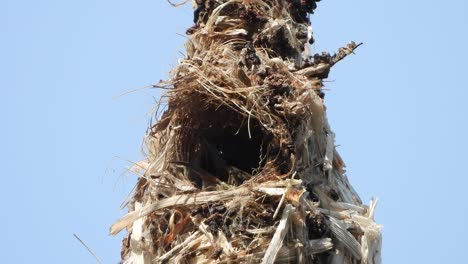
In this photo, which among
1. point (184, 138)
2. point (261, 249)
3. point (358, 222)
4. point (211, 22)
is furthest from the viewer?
point (211, 22)

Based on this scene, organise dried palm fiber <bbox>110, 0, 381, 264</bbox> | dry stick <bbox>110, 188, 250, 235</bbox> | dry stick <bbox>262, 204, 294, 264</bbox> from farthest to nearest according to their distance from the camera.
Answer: dry stick <bbox>110, 188, 250, 235</bbox> → dried palm fiber <bbox>110, 0, 381, 264</bbox> → dry stick <bbox>262, 204, 294, 264</bbox>

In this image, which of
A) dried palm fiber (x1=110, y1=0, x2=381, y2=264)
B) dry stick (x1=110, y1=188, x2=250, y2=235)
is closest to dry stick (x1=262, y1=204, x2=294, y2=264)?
dried palm fiber (x1=110, y1=0, x2=381, y2=264)

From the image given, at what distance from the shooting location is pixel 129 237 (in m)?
4.74

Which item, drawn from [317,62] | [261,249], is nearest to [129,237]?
[261,249]

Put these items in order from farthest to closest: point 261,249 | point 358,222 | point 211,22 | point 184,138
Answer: point 211,22 < point 184,138 < point 358,222 < point 261,249

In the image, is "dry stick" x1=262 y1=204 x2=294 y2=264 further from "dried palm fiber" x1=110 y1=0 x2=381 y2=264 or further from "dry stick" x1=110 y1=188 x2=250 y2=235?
"dry stick" x1=110 y1=188 x2=250 y2=235

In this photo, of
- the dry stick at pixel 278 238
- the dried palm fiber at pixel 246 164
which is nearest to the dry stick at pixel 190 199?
→ the dried palm fiber at pixel 246 164

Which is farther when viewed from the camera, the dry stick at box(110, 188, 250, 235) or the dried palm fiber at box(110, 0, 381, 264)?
the dry stick at box(110, 188, 250, 235)

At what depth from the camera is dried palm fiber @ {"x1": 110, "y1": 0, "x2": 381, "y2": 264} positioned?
14.5ft

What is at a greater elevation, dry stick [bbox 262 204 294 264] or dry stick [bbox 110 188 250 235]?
dry stick [bbox 110 188 250 235]

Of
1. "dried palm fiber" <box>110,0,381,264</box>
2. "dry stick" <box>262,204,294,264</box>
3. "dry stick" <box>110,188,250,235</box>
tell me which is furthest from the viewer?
"dry stick" <box>110,188,250,235</box>

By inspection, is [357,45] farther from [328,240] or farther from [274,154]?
[328,240]

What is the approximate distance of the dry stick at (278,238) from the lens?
4.20 metres

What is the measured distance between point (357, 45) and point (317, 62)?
20 centimetres
